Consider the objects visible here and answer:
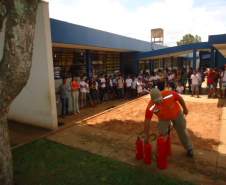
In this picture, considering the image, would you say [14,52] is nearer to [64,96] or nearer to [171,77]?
[64,96]

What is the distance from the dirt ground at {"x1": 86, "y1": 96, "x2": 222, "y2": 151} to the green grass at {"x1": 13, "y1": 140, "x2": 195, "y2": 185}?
2066 mm

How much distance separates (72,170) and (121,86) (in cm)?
956

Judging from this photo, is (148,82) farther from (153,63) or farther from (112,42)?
(153,63)

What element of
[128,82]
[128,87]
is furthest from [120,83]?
[128,87]

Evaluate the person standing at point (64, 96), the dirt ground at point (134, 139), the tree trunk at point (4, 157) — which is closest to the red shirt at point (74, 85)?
the person standing at point (64, 96)

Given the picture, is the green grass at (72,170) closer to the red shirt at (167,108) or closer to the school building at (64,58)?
the red shirt at (167,108)

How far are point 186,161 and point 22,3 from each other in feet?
14.4

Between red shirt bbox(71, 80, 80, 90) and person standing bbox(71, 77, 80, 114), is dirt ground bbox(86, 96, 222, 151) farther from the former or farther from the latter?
red shirt bbox(71, 80, 80, 90)

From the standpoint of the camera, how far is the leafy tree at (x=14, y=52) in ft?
13.4

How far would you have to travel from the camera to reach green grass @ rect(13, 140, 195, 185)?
4715 mm

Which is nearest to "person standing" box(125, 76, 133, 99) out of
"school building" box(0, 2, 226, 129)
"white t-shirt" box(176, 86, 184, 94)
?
"school building" box(0, 2, 226, 129)

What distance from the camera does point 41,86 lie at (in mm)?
7926

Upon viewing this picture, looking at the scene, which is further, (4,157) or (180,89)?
(180,89)

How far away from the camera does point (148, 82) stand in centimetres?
1628
